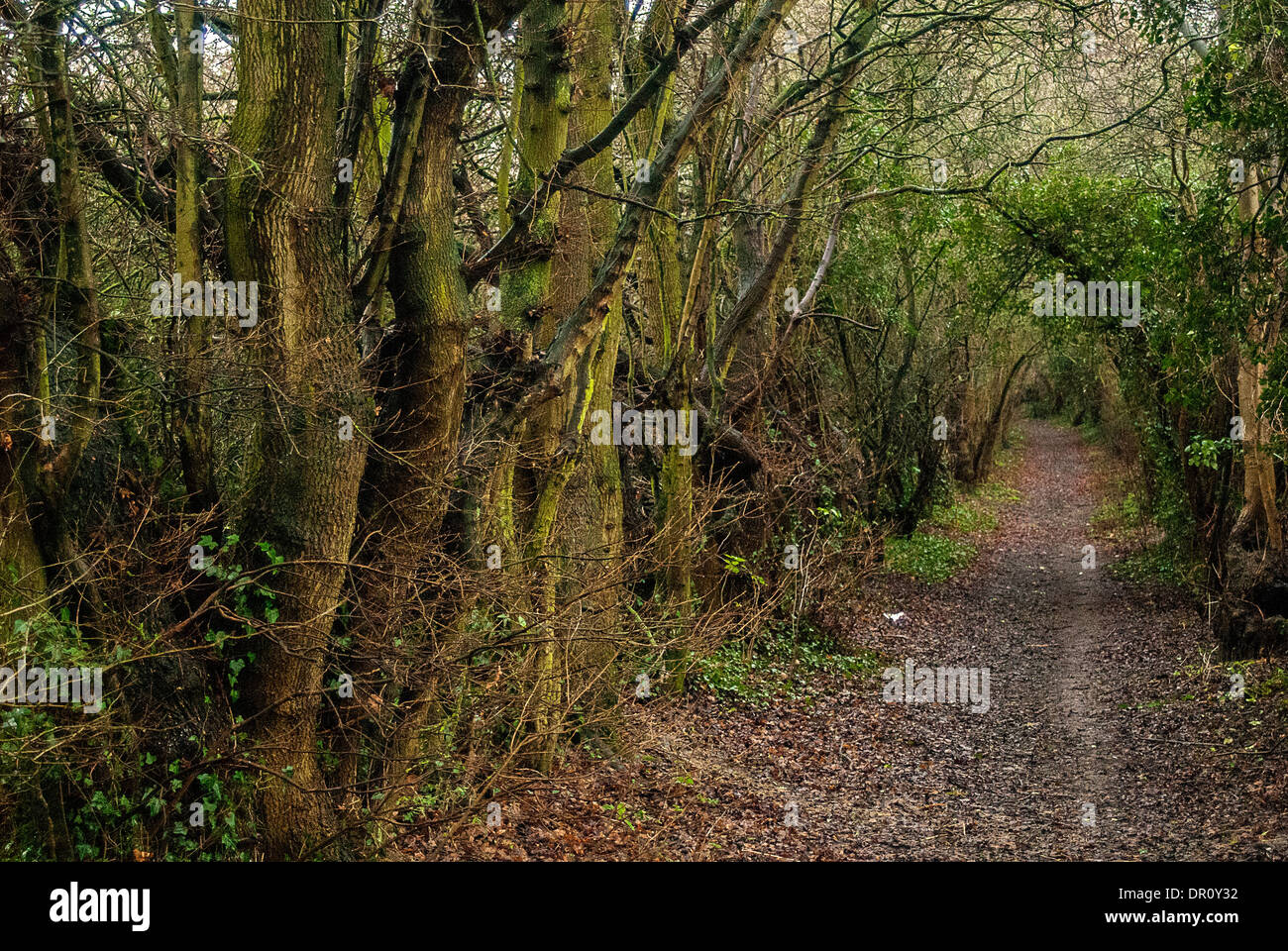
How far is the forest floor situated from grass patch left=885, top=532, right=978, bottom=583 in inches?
139

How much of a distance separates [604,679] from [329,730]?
2.21 meters

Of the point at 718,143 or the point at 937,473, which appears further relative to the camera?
the point at 937,473

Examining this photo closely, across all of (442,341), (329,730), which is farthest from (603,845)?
(442,341)

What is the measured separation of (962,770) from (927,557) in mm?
9891

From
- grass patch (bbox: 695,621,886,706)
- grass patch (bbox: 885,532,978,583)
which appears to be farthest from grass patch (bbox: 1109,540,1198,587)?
grass patch (bbox: 695,621,886,706)

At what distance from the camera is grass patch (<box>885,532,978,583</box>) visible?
18.7 metres

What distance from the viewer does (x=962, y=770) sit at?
9.88 meters

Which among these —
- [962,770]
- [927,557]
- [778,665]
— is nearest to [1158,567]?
[927,557]

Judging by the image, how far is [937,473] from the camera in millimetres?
23375

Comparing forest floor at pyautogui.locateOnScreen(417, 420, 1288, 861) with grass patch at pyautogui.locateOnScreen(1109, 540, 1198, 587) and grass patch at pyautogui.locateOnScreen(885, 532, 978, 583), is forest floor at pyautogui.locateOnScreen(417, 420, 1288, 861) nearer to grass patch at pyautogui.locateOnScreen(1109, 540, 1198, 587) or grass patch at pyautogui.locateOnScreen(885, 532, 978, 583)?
grass patch at pyautogui.locateOnScreen(1109, 540, 1198, 587)

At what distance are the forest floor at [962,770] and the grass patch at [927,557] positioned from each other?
353 centimetres

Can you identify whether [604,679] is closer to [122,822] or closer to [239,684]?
[239,684]

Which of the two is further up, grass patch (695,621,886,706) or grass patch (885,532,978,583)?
grass patch (885,532,978,583)

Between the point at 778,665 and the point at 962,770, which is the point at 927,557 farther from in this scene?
the point at 962,770
